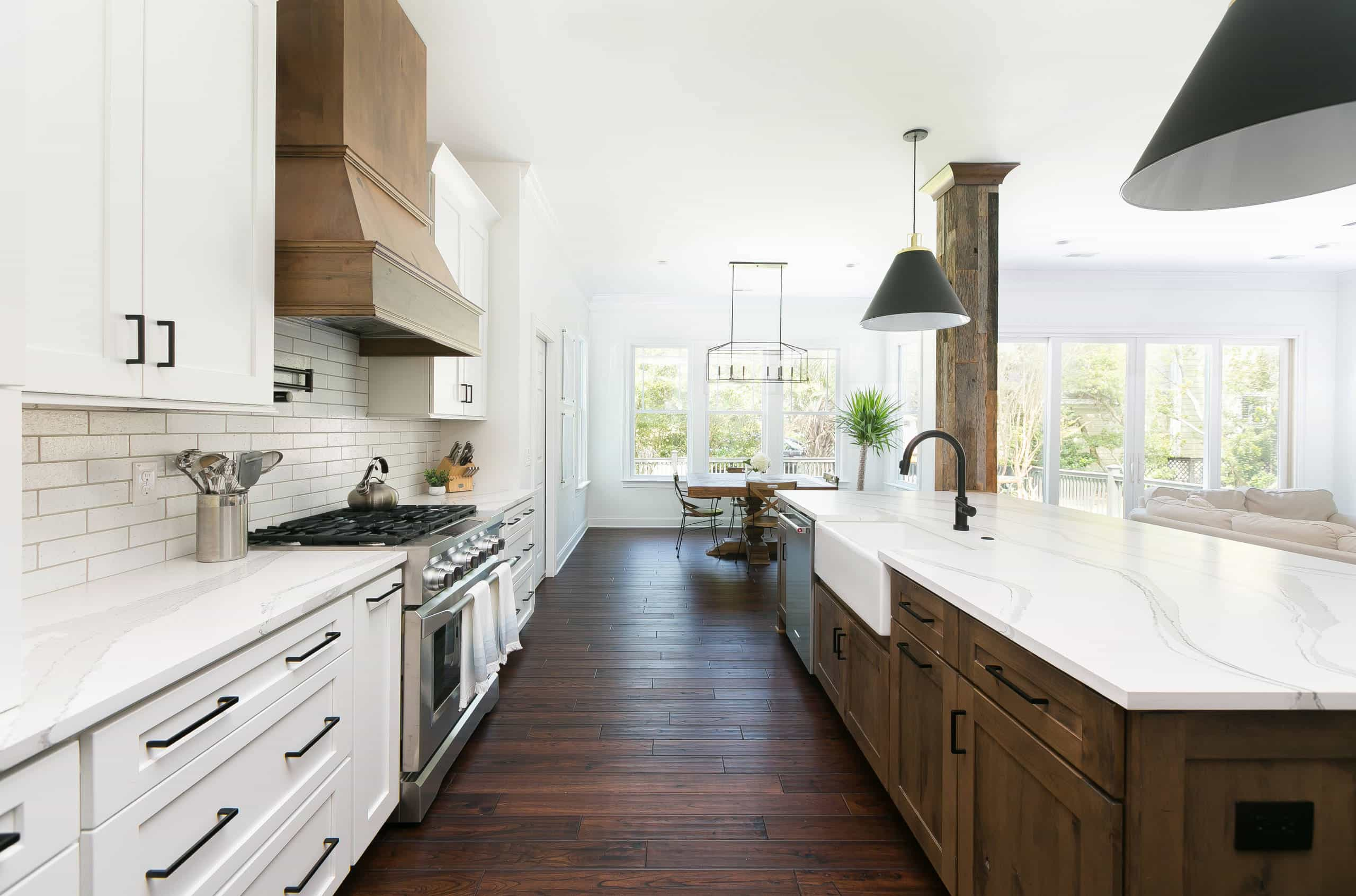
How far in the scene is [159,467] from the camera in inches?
70.0

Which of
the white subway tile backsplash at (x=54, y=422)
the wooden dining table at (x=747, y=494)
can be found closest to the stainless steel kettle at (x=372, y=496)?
the white subway tile backsplash at (x=54, y=422)

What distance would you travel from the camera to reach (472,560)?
2.47 m

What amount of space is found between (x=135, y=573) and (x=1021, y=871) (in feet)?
7.27

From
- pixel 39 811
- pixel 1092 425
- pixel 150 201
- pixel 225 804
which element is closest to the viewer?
pixel 39 811

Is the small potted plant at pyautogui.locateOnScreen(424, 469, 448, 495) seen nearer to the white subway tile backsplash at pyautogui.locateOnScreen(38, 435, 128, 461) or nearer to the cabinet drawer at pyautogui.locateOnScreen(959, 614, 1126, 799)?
the white subway tile backsplash at pyautogui.locateOnScreen(38, 435, 128, 461)

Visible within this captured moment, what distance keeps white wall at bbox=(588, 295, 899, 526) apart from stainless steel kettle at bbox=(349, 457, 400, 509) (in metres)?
5.22

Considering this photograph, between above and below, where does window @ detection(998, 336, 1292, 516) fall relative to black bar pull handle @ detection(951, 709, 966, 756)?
above

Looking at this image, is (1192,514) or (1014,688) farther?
(1192,514)

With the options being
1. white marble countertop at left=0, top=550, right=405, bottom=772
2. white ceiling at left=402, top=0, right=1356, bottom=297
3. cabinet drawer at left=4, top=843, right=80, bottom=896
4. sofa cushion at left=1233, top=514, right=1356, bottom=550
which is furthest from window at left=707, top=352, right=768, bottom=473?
cabinet drawer at left=4, top=843, right=80, bottom=896

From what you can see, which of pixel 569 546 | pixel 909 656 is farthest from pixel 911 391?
pixel 909 656

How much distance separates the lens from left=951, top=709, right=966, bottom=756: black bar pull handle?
1497 millimetres

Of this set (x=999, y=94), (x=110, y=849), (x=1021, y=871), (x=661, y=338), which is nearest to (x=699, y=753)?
(x=1021, y=871)

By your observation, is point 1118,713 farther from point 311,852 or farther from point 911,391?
point 911,391

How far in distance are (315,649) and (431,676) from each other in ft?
2.16
